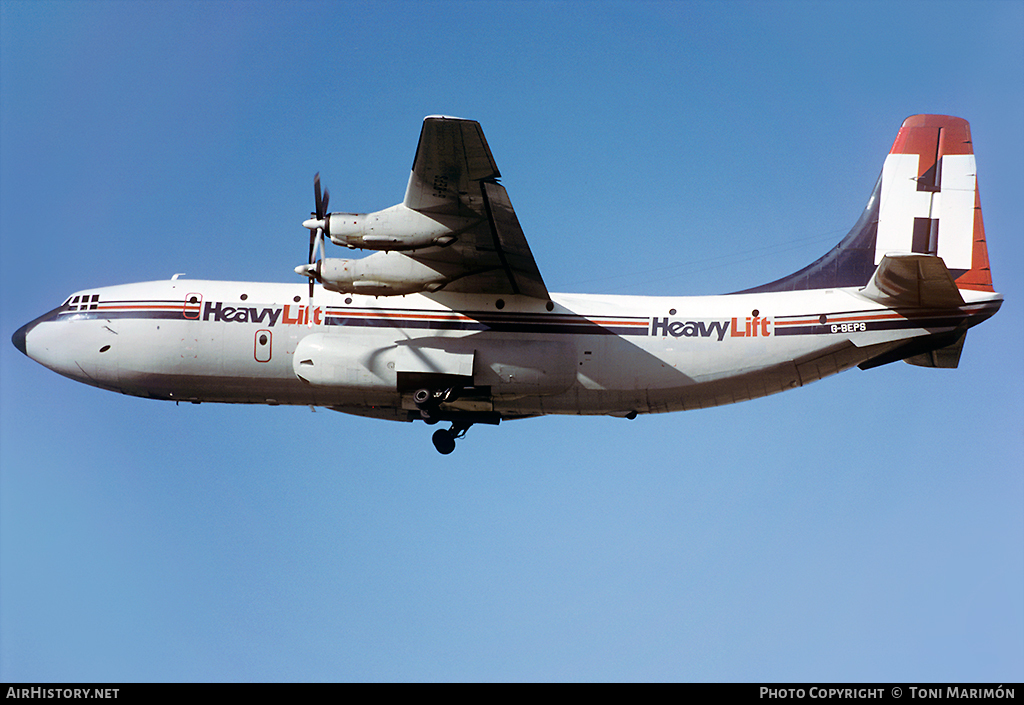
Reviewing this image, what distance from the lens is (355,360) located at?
64.6 ft

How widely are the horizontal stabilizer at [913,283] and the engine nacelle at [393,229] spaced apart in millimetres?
7527

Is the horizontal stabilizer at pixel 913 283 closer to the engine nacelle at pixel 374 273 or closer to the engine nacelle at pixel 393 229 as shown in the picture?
the engine nacelle at pixel 393 229

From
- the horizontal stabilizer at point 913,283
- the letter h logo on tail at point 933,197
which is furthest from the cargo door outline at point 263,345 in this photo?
the letter h logo on tail at point 933,197

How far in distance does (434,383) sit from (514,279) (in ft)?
8.27

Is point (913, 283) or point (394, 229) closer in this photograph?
A: point (394, 229)

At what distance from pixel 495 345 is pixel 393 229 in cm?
339

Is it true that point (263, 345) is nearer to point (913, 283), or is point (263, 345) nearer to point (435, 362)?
point (435, 362)

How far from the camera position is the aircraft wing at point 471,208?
16.5 m

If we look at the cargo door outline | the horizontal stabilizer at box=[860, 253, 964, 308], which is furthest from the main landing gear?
the horizontal stabilizer at box=[860, 253, 964, 308]

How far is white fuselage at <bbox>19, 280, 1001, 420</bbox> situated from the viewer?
19.6 metres

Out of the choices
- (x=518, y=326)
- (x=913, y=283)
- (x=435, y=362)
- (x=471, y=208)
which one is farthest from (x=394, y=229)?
(x=913, y=283)

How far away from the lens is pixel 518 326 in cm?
2017

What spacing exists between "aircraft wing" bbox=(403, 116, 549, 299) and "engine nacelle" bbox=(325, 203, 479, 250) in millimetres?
162
